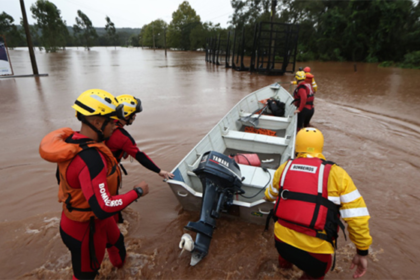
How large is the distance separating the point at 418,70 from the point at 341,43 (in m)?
8.81

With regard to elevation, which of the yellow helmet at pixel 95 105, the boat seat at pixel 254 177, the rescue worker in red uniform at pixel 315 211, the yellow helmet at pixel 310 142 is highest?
the yellow helmet at pixel 95 105

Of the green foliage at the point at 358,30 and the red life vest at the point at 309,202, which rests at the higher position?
the green foliage at the point at 358,30

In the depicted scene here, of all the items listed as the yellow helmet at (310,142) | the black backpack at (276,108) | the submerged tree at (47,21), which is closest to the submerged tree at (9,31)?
the submerged tree at (47,21)

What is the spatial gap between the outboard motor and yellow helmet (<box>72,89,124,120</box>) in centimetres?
131

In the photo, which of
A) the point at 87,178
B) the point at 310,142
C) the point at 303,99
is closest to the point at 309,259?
the point at 310,142

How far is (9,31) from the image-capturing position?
51.0 m

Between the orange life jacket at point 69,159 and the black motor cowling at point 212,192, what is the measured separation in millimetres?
1049

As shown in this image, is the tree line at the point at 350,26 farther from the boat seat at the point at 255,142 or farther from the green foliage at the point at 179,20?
the green foliage at the point at 179,20

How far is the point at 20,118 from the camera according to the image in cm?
805

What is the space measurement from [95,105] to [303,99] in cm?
499

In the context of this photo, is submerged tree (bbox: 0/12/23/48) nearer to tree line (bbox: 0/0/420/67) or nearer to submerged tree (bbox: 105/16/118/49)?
submerged tree (bbox: 105/16/118/49)

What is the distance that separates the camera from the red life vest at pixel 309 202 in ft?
5.66

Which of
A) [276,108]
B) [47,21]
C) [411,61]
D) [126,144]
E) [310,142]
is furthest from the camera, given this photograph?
[47,21]

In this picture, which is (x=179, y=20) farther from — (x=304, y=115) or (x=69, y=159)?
(x=69, y=159)
